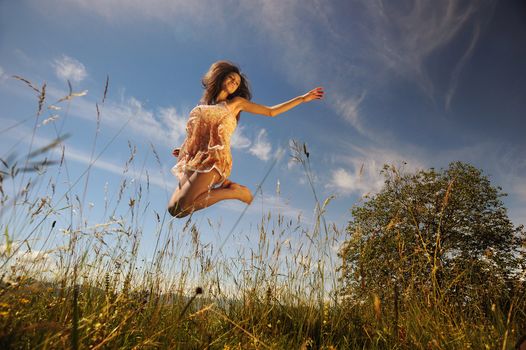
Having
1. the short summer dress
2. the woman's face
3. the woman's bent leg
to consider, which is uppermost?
the woman's face

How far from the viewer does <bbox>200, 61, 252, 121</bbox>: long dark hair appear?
541cm

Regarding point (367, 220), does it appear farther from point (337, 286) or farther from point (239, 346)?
point (239, 346)

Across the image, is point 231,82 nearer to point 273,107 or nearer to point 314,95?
point 273,107

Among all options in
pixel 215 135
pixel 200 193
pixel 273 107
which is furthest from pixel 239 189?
pixel 273 107

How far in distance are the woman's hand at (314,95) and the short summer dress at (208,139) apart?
1.04m

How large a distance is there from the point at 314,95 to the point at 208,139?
60.6 inches

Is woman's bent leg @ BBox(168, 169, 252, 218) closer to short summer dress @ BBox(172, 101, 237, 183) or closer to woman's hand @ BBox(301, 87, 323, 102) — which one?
short summer dress @ BBox(172, 101, 237, 183)

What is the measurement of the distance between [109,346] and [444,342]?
1.88 metres

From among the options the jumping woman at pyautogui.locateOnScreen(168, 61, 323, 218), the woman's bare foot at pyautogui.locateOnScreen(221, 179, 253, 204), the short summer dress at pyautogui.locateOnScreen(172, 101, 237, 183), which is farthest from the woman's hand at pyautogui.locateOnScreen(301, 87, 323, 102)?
the woman's bare foot at pyautogui.locateOnScreen(221, 179, 253, 204)

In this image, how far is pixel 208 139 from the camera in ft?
16.6

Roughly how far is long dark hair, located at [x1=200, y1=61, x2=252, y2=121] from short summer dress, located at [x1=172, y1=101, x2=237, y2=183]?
12.4 inches

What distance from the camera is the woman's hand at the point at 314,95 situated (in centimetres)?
488

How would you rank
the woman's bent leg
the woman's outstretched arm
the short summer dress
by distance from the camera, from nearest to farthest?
the woman's bent leg < the short summer dress < the woman's outstretched arm

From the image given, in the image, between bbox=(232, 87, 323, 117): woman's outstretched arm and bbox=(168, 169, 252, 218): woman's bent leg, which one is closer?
bbox=(168, 169, 252, 218): woman's bent leg
